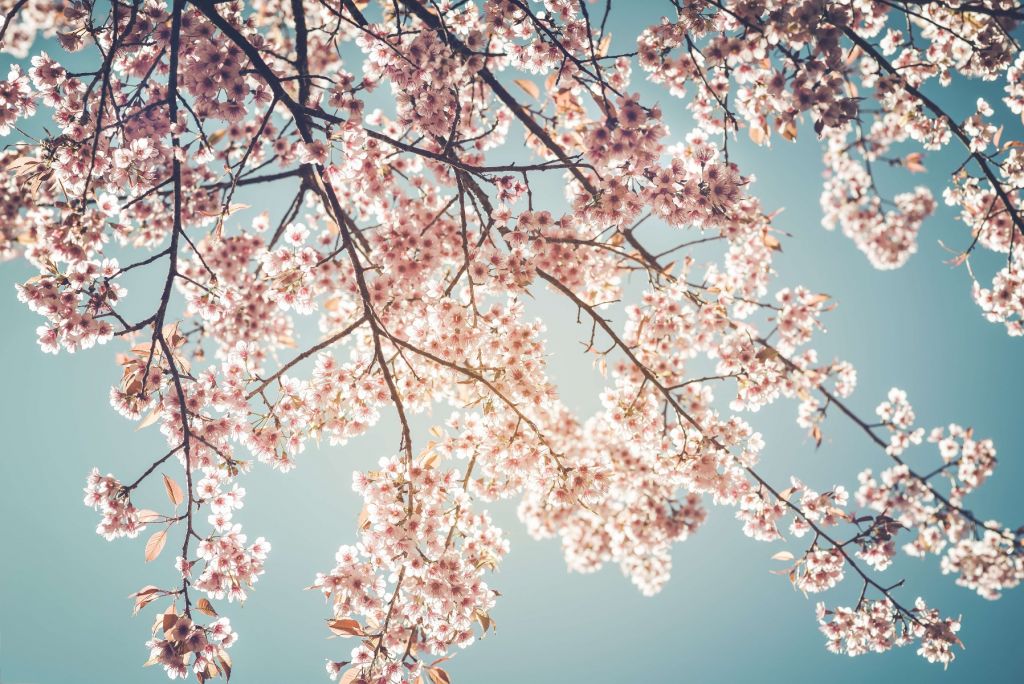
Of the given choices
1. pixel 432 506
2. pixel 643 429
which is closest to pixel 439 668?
pixel 432 506

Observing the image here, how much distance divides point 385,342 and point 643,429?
8.77 feet

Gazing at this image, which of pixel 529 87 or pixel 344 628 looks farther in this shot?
pixel 529 87

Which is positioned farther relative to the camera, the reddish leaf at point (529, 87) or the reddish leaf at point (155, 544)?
the reddish leaf at point (529, 87)

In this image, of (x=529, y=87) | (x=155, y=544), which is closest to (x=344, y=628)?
(x=155, y=544)

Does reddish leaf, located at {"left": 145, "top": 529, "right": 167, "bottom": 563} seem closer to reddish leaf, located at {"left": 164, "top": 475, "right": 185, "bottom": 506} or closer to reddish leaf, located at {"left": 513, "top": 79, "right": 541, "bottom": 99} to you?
reddish leaf, located at {"left": 164, "top": 475, "right": 185, "bottom": 506}

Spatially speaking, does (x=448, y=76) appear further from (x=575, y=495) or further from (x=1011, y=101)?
(x=1011, y=101)

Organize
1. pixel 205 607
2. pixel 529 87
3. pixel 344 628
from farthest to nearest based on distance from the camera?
pixel 529 87, pixel 344 628, pixel 205 607

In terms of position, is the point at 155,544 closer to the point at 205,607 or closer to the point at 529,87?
the point at 205,607

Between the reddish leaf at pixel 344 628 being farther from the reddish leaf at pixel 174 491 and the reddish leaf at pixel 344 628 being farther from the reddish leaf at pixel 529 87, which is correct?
the reddish leaf at pixel 529 87

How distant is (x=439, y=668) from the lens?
3.02 m

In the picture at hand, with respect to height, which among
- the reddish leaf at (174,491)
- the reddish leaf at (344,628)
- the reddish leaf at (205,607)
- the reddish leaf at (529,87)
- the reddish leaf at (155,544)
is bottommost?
the reddish leaf at (344,628)

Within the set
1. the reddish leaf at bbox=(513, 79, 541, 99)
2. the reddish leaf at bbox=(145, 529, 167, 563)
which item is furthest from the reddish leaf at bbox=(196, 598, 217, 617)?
the reddish leaf at bbox=(513, 79, 541, 99)

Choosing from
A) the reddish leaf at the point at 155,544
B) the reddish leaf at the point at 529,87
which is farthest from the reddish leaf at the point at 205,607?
the reddish leaf at the point at 529,87

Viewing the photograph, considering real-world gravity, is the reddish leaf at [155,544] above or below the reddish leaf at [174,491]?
below
